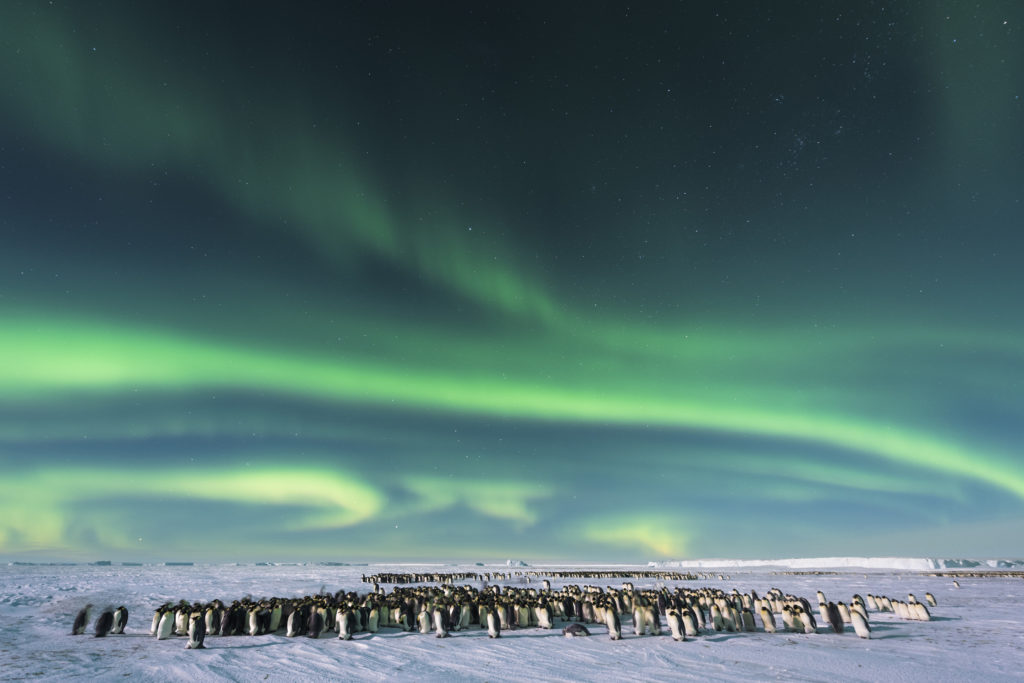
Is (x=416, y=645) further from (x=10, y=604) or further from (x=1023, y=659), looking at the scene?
(x=10, y=604)

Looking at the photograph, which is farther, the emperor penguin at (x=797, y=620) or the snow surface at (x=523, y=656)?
the emperor penguin at (x=797, y=620)

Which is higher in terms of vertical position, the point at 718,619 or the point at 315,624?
the point at 315,624

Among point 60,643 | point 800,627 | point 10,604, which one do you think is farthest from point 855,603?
point 10,604

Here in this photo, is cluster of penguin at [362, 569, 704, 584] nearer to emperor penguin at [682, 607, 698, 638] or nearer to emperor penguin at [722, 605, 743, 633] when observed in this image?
emperor penguin at [722, 605, 743, 633]

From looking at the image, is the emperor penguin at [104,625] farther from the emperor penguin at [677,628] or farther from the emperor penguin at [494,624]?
the emperor penguin at [677,628]

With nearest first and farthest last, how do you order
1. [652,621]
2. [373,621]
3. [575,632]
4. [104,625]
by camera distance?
[104,625]
[575,632]
[652,621]
[373,621]

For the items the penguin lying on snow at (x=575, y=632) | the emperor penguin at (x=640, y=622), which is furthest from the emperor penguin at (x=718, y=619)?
the penguin lying on snow at (x=575, y=632)

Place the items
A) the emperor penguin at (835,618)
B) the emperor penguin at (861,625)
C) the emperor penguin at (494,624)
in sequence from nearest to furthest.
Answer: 1. the emperor penguin at (494,624)
2. the emperor penguin at (861,625)
3. the emperor penguin at (835,618)

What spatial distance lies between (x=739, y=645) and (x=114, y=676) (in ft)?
59.8

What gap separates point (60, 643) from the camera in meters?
18.9

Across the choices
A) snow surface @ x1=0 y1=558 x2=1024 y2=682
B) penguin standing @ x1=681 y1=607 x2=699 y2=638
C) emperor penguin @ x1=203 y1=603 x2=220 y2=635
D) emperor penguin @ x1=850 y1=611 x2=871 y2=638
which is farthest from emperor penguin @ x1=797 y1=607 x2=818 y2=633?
emperor penguin @ x1=203 y1=603 x2=220 y2=635

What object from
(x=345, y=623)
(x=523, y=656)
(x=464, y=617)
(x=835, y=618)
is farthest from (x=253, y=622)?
(x=835, y=618)

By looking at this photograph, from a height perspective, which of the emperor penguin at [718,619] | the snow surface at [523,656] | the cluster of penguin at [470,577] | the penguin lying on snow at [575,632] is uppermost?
the cluster of penguin at [470,577]

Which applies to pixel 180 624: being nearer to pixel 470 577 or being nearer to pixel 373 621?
pixel 373 621
